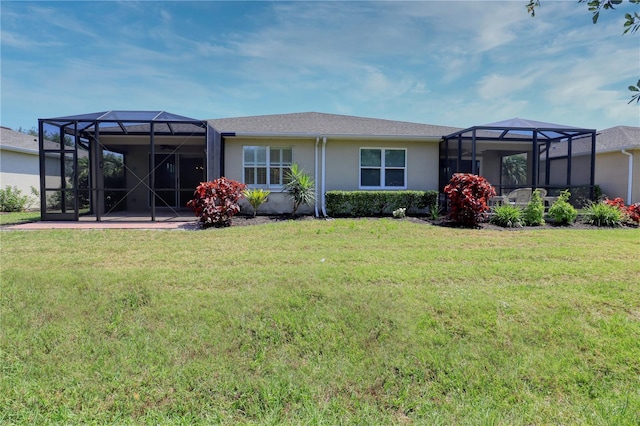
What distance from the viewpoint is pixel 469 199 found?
33.4 ft

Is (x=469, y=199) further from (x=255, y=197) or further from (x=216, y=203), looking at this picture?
(x=216, y=203)

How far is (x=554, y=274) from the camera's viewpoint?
544cm

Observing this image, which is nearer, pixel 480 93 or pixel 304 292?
pixel 304 292

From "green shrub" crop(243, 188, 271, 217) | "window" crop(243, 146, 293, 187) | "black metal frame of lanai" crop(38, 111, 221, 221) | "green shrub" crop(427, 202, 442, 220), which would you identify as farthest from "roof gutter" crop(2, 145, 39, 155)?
"green shrub" crop(427, 202, 442, 220)

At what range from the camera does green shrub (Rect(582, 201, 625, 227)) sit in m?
10.7

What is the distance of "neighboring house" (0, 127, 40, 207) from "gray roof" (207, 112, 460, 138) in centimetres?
922

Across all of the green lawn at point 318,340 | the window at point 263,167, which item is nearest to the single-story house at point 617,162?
the green lawn at point 318,340

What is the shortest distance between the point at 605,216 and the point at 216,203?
1161cm

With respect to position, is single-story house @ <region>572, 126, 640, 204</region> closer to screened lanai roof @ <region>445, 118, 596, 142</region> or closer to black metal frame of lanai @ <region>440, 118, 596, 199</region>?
black metal frame of lanai @ <region>440, 118, 596, 199</region>

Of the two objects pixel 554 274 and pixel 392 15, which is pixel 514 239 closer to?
pixel 554 274

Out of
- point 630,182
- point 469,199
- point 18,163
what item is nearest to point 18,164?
point 18,163

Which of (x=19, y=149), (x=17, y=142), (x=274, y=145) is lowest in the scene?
(x=274, y=145)

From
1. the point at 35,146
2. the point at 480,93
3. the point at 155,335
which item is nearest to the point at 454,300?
the point at 155,335

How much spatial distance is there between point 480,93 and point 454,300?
13.7m
